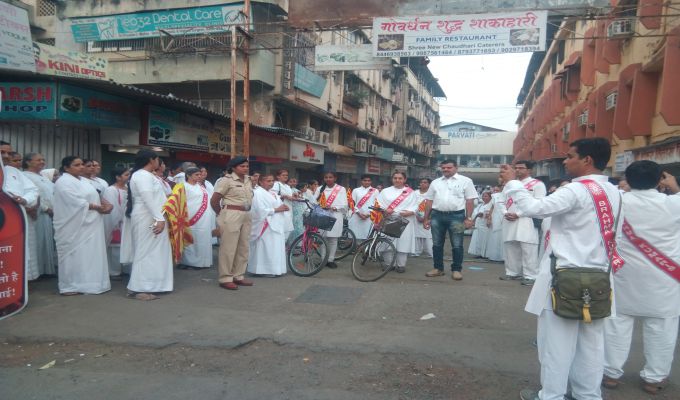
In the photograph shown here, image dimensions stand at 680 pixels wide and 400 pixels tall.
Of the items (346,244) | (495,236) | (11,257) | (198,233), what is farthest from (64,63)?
(495,236)

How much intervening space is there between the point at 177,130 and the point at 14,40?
434 cm

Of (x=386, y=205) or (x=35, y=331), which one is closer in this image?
(x=35, y=331)

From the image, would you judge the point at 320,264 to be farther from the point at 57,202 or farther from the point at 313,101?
the point at 313,101

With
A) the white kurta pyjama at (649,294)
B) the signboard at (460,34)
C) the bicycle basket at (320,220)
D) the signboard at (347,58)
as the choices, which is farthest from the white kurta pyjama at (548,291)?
the signboard at (347,58)

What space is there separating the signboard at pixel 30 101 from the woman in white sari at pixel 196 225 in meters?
3.18

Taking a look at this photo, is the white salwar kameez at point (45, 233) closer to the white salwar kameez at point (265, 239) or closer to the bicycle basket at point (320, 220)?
the white salwar kameez at point (265, 239)

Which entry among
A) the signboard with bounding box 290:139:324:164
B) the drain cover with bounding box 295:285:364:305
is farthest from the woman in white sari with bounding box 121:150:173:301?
the signboard with bounding box 290:139:324:164

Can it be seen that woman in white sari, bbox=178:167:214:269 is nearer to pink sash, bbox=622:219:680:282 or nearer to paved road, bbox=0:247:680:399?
paved road, bbox=0:247:680:399

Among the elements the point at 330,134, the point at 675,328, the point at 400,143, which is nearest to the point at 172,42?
the point at 330,134

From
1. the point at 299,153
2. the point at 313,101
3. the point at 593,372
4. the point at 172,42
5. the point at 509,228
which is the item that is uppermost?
the point at 172,42

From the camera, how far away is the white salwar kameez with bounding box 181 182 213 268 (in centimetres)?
778

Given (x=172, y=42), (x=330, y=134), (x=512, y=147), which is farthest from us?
(x=512, y=147)

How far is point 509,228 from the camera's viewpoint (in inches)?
288

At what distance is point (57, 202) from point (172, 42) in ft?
38.8
